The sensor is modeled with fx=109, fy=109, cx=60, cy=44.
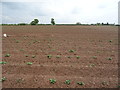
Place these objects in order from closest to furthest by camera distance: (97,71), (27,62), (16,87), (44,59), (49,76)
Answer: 1. (16,87)
2. (49,76)
3. (97,71)
4. (27,62)
5. (44,59)

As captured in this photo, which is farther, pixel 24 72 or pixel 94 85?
pixel 24 72

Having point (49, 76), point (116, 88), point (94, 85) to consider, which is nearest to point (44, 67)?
point (49, 76)

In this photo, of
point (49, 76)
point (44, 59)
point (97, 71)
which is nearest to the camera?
point (49, 76)

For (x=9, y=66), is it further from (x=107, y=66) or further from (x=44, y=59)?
(x=107, y=66)

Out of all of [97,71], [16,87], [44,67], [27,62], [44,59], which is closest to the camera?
[16,87]

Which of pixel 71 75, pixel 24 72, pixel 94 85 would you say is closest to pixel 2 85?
pixel 24 72

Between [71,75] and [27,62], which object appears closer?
[71,75]

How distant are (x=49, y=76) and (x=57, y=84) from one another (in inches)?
24.2

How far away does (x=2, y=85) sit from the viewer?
13.0 ft

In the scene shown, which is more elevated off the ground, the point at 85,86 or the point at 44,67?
the point at 44,67

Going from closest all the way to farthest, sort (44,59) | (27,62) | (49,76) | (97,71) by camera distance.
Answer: (49,76) < (97,71) < (27,62) < (44,59)

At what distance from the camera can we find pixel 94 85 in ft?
13.1

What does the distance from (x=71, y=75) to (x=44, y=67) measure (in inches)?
56.1

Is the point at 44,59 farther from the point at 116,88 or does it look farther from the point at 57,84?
the point at 116,88
